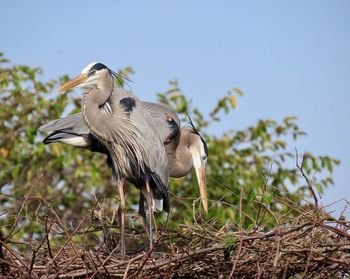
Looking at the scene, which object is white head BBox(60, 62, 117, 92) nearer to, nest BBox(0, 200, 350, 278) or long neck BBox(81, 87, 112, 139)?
long neck BBox(81, 87, 112, 139)

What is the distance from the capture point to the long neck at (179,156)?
606 cm

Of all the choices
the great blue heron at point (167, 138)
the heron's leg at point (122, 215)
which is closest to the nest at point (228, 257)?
the heron's leg at point (122, 215)

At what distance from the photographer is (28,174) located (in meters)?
7.30

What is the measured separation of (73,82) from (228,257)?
181 centimetres

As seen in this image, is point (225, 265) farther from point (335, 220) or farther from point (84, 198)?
point (84, 198)

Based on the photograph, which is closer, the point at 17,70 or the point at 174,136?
the point at 174,136

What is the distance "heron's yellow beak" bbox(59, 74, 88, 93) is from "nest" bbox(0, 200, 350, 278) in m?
1.30

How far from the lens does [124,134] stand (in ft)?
17.2

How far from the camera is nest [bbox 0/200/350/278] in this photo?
3.44m

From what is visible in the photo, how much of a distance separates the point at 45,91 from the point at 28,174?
3.27 ft

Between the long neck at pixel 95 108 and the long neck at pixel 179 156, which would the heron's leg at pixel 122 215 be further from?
the long neck at pixel 179 156

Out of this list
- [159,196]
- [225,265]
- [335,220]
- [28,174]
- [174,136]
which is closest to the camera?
[335,220]

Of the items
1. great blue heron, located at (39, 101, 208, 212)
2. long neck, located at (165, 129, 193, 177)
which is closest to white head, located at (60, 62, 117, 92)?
great blue heron, located at (39, 101, 208, 212)

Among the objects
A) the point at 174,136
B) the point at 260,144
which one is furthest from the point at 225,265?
the point at 260,144
